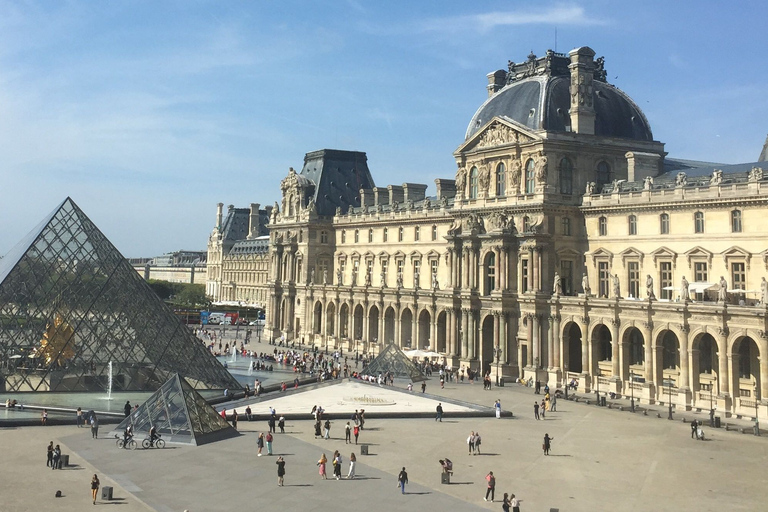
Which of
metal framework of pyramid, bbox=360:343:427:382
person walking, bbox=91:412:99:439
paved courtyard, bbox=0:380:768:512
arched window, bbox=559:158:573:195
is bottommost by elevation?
paved courtyard, bbox=0:380:768:512

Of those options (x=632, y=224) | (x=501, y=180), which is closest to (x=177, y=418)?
(x=632, y=224)

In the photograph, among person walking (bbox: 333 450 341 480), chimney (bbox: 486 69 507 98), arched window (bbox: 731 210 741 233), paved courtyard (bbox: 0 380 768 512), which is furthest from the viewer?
chimney (bbox: 486 69 507 98)

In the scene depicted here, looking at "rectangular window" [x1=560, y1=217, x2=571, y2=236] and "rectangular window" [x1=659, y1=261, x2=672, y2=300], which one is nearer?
"rectangular window" [x1=659, y1=261, x2=672, y2=300]

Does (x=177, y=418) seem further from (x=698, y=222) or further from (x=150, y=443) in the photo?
(x=698, y=222)

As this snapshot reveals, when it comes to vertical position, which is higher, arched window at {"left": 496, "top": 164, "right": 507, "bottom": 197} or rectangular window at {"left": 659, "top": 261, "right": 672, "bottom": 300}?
arched window at {"left": 496, "top": 164, "right": 507, "bottom": 197}

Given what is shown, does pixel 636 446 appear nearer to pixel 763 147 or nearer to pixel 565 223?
pixel 565 223

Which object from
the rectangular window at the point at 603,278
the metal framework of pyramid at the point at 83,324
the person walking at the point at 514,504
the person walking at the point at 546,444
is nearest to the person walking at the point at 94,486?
the person walking at the point at 514,504

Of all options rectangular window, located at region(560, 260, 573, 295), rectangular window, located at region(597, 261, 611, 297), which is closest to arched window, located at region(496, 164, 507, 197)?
rectangular window, located at region(560, 260, 573, 295)

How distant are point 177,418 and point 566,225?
106 feet

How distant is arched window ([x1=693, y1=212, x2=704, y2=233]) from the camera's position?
148 feet

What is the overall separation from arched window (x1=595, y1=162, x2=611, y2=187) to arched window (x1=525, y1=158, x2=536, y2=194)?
4905 millimetres

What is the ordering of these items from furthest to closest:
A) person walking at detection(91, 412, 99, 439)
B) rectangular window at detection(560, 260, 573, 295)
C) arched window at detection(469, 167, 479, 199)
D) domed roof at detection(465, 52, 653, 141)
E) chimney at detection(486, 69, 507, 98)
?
chimney at detection(486, 69, 507, 98) < arched window at detection(469, 167, 479, 199) < domed roof at detection(465, 52, 653, 141) < rectangular window at detection(560, 260, 573, 295) < person walking at detection(91, 412, 99, 439)

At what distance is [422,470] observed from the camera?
27609mm

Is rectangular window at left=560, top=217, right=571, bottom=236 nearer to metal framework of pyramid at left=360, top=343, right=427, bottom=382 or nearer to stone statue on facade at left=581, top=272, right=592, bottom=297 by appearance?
stone statue on facade at left=581, top=272, right=592, bottom=297
